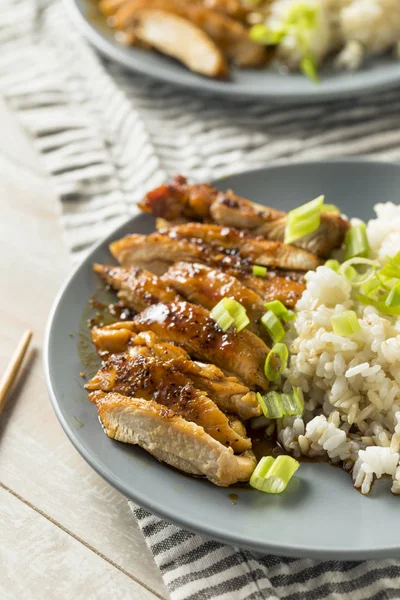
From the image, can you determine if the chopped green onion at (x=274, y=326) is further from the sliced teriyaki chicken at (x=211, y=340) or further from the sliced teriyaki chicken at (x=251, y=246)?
the sliced teriyaki chicken at (x=251, y=246)

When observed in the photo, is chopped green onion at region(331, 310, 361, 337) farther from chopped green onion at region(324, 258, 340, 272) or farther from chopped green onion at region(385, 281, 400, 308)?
chopped green onion at region(324, 258, 340, 272)

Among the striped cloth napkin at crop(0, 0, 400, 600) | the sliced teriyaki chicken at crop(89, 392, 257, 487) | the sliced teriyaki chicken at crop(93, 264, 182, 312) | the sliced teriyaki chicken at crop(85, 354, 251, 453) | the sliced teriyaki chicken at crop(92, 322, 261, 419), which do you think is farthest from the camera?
the striped cloth napkin at crop(0, 0, 400, 600)

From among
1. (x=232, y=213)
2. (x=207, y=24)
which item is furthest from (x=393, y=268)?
(x=207, y=24)

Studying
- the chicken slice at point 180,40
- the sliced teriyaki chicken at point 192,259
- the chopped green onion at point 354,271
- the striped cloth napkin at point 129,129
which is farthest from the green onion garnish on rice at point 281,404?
the chicken slice at point 180,40

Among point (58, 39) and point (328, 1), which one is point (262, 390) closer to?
point (328, 1)

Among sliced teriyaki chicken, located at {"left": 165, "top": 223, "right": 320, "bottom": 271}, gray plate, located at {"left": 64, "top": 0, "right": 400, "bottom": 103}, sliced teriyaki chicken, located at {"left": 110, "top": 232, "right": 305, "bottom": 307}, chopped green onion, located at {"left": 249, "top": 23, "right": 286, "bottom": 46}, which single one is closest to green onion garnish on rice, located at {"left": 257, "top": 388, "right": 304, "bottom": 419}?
sliced teriyaki chicken, located at {"left": 110, "top": 232, "right": 305, "bottom": 307}

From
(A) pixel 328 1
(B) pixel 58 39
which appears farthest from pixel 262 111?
(B) pixel 58 39

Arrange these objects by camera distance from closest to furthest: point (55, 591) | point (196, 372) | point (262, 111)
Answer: point (55, 591) < point (196, 372) < point (262, 111)

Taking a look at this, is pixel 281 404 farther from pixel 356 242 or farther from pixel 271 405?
pixel 356 242
